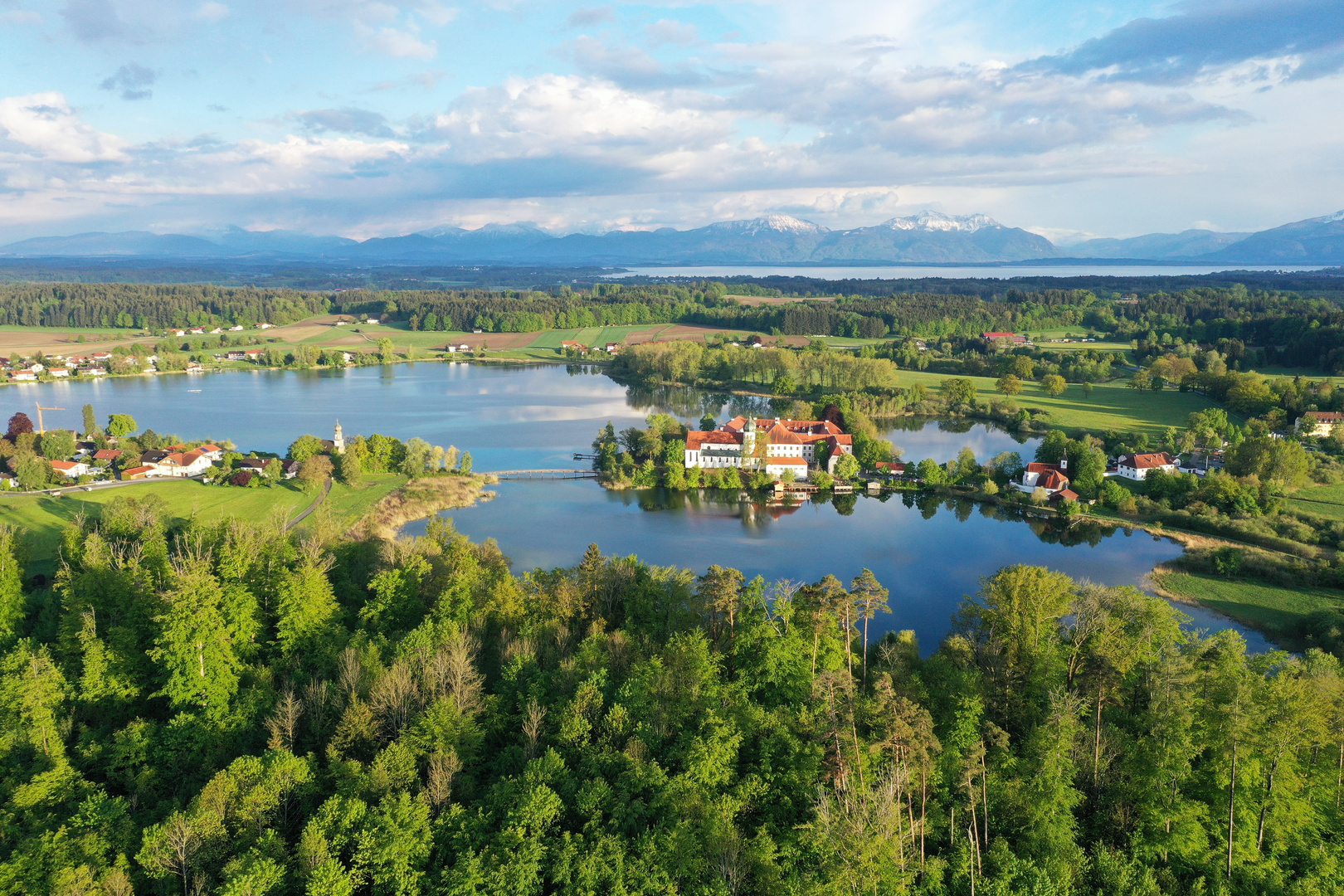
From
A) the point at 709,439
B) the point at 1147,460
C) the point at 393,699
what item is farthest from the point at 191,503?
the point at 1147,460

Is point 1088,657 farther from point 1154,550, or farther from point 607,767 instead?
point 1154,550

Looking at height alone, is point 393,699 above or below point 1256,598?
above

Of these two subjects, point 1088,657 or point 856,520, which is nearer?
point 1088,657

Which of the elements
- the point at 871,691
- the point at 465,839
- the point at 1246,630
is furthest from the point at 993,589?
the point at 1246,630

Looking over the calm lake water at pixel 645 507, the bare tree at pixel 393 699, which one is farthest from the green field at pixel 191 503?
the bare tree at pixel 393 699

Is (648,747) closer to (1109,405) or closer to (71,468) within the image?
(71,468)

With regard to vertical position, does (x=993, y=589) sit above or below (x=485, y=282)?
below

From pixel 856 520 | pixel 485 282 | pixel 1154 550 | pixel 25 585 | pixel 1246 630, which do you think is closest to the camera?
Answer: pixel 25 585
